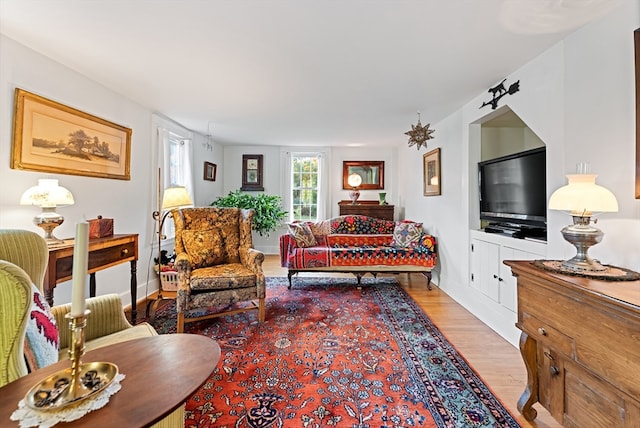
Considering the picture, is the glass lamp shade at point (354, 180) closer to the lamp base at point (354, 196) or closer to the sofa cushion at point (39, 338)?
the lamp base at point (354, 196)

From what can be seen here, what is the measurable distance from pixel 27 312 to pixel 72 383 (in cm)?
35

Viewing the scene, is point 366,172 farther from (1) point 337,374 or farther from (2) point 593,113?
(1) point 337,374

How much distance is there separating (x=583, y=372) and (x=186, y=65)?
3.12 meters

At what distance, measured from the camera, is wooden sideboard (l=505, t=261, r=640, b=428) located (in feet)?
3.43

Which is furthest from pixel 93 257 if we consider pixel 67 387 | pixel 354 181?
pixel 354 181

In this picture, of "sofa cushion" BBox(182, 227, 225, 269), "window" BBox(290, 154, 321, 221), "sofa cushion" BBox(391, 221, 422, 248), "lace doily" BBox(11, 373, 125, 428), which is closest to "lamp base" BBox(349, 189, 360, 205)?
"window" BBox(290, 154, 321, 221)

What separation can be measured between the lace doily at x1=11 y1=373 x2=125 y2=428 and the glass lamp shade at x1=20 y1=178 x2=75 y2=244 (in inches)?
73.3

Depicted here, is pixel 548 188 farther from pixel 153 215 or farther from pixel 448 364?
pixel 153 215

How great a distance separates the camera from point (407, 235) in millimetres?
4270

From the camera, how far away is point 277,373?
194 centimetres

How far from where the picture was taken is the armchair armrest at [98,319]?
142 cm

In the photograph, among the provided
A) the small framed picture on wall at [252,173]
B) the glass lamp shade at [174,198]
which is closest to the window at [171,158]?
the glass lamp shade at [174,198]

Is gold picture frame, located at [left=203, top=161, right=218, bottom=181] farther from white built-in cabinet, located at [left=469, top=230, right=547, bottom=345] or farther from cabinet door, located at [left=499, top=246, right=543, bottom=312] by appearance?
cabinet door, located at [left=499, top=246, right=543, bottom=312]

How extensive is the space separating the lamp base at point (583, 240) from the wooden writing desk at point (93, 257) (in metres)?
2.97
